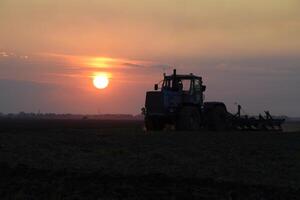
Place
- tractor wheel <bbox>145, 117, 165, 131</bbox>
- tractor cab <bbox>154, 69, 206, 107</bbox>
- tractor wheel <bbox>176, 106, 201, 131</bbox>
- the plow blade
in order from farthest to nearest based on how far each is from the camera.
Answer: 1. the plow blade
2. tractor wheel <bbox>145, 117, 165, 131</bbox>
3. tractor cab <bbox>154, 69, 206, 107</bbox>
4. tractor wheel <bbox>176, 106, 201, 131</bbox>

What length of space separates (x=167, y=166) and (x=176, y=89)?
17694 millimetres

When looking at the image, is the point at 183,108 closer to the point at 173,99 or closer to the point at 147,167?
the point at 173,99

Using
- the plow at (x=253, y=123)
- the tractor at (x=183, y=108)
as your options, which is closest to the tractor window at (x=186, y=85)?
the tractor at (x=183, y=108)

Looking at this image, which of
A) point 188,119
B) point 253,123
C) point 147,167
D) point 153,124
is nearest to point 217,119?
point 253,123

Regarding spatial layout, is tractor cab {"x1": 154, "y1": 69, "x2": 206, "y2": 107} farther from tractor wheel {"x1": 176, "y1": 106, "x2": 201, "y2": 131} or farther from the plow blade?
the plow blade

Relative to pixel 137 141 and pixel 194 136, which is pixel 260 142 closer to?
pixel 194 136

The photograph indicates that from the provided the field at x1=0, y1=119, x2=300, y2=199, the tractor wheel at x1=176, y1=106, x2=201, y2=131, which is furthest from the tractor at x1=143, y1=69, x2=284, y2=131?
the field at x1=0, y1=119, x2=300, y2=199

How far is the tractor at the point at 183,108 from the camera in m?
35.8

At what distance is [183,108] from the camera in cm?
3581

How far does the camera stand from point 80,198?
43.5 ft

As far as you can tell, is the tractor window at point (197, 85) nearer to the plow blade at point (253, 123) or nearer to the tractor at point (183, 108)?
the tractor at point (183, 108)

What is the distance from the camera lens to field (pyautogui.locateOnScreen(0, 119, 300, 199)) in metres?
14.2

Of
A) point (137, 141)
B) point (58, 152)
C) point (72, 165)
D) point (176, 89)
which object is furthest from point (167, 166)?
point (176, 89)

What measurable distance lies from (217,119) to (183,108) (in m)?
3.39
